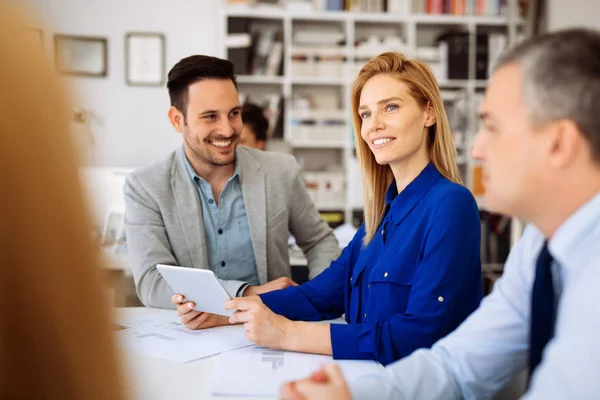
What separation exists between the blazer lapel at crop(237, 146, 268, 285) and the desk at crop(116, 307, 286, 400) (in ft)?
2.77

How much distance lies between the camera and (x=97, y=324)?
47 cm

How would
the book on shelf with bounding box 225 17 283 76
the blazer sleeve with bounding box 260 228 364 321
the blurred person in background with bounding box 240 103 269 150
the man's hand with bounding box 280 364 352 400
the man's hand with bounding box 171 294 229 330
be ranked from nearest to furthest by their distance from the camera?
the man's hand with bounding box 280 364 352 400 < the man's hand with bounding box 171 294 229 330 < the blazer sleeve with bounding box 260 228 364 321 < the blurred person in background with bounding box 240 103 269 150 < the book on shelf with bounding box 225 17 283 76

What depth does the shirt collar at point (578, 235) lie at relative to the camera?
33.3 inches

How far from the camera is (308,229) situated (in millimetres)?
2346

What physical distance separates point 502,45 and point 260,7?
78.9 inches

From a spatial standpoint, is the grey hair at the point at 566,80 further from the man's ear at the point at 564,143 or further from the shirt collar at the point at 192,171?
the shirt collar at the point at 192,171

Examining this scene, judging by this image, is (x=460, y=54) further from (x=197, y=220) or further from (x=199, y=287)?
(x=199, y=287)

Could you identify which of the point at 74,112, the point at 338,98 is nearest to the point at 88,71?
the point at 338,98

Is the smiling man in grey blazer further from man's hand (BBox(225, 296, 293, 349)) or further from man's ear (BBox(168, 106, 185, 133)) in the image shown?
man's hand (BBox(225, 296, 293, 349))

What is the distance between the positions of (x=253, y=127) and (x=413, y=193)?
239 cm

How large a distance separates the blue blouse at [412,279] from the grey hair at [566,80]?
494 millimetres

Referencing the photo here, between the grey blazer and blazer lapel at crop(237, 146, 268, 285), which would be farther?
blazer lapel at crop(237, 146, 268, 285)

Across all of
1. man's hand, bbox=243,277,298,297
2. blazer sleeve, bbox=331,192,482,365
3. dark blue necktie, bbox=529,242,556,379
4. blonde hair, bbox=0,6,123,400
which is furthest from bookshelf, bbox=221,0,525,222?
blonde hair, bbox=0,6,123,400

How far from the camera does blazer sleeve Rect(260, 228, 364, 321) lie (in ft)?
5.45
